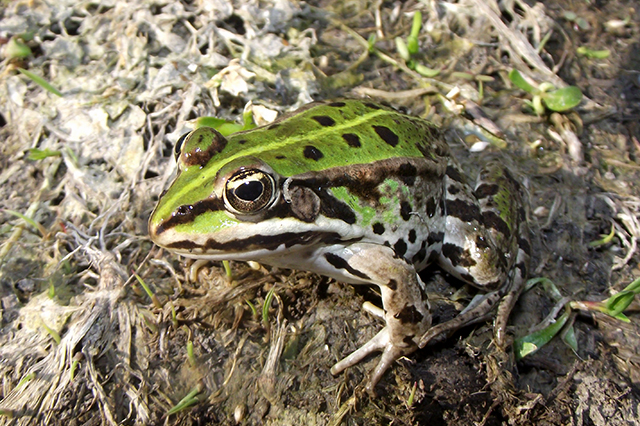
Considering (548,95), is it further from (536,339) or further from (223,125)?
(223,125)

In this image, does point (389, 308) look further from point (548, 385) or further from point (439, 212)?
point (548, 385)

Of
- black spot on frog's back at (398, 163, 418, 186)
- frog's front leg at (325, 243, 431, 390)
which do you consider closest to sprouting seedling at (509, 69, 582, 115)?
black spot on frog's back at (398, 163, 418, 186)

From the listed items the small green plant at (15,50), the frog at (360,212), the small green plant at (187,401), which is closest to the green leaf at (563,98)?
the frog at (360,212)

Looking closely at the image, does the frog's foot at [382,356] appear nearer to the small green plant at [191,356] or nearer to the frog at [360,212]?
the frog at [360,212]

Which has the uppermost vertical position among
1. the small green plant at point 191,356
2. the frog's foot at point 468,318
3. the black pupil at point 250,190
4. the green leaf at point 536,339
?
the black pupil at point 250,190

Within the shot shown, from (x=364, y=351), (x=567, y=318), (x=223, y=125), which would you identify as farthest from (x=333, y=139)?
(x=567, y=318)

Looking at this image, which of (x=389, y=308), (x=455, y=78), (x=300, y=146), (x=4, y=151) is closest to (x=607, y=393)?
(x=389, y=308)
